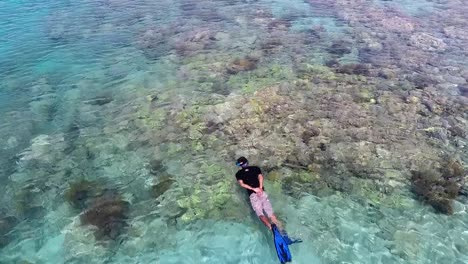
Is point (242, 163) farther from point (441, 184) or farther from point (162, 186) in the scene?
point (441, 184)

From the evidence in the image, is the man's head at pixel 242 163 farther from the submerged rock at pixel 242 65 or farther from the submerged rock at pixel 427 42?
the submerged rock at pixel 427 42

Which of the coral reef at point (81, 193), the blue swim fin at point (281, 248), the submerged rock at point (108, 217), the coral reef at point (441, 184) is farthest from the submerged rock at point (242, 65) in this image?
the blue swim fin at point (281, 248)

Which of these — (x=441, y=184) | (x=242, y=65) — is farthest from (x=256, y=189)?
(x=242, y=65)

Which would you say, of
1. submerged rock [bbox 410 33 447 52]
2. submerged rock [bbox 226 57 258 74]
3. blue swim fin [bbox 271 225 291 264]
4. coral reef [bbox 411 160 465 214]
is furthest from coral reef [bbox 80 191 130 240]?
submerged rock [bbox 410 33 447 52]

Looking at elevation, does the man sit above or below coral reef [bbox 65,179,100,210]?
above

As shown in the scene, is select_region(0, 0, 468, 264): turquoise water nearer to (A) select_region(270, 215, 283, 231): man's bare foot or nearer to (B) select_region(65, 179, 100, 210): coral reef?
(B) select_region(65, 179, 100, 210): coral reef

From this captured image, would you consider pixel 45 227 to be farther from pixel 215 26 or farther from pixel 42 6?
pixel 42 6

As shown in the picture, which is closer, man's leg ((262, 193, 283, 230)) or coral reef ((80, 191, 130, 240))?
man's leg ((262, 193, 283, 230))
